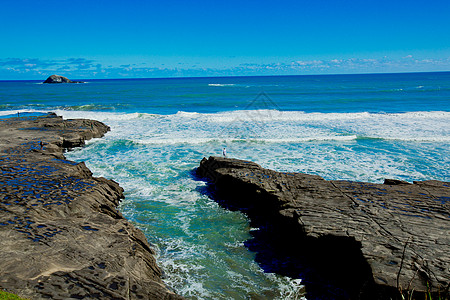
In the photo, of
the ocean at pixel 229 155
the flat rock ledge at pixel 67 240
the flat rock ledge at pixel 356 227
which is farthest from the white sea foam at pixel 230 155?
the flat rock ledge at pixel 67 240

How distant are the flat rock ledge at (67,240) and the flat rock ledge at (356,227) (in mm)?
3831

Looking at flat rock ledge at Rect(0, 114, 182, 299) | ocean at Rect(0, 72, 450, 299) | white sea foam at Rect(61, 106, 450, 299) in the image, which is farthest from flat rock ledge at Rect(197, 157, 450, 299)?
flat rock ledge at Rect(0, 114, 182, 299)

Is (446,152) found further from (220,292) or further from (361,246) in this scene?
(220,292)

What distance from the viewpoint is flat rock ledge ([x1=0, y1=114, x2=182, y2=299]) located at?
5.95 metres

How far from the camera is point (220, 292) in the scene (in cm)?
747

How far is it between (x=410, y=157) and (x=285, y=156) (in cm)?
750

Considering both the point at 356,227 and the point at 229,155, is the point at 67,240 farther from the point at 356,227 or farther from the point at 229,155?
the point at 229,155

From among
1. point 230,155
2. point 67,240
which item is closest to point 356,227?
point 67,240

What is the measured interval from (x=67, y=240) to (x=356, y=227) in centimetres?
762

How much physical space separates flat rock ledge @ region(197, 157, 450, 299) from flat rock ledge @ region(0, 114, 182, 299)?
3.83 metres

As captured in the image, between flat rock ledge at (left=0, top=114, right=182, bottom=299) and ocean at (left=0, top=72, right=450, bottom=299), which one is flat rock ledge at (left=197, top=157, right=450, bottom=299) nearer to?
ocean at (left=0, top=72, right=450, bottom=299)

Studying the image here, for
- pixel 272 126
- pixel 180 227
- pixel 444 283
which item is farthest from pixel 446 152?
pixel 180 227

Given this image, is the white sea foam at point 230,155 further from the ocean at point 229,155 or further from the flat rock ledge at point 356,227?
the flat rock ledge at point 356,227

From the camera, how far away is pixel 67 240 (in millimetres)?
7562
